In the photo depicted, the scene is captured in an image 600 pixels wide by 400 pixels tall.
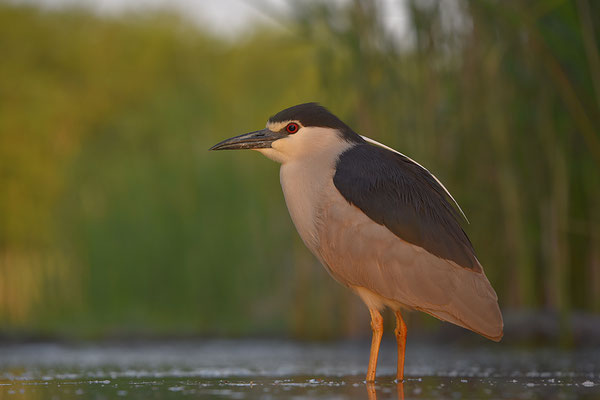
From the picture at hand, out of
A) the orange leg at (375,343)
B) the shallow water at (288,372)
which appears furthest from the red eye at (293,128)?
the shallow water at (288,372)

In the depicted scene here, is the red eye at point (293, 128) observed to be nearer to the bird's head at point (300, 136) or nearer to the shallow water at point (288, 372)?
the bird's head at point (300, 136)

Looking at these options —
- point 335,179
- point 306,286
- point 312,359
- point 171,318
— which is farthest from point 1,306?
point 335,179

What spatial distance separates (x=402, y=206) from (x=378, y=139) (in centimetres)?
374

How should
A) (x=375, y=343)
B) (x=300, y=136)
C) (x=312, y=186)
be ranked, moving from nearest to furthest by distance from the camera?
(x=375, y=343) → (x=312, y=186) → (x=300, y=136)

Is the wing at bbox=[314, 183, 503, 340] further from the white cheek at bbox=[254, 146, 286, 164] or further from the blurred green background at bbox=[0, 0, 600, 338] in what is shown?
the blurred green background at bbox=[0, 0, 600, 338]

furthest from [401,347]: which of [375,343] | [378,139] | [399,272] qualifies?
[378,139]

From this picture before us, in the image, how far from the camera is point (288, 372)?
5.21 m

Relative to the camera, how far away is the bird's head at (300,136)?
188 inches

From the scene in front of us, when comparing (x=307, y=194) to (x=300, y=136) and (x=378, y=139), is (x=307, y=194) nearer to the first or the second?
(x=300, y=136)

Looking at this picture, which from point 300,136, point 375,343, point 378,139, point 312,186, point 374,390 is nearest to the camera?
point 374,390

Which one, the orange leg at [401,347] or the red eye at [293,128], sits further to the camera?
the red eye at [293,128]

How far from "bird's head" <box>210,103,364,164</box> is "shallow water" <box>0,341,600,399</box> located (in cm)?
121

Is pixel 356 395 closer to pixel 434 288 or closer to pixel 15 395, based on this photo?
pixel 434 288

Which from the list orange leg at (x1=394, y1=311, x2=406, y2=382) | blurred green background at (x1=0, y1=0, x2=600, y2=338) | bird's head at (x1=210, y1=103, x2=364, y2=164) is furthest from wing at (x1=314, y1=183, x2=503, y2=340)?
blurred green background at (x1=0, y1=0, x2=600, y2=338)
